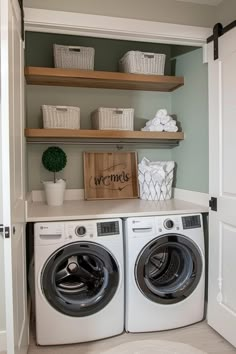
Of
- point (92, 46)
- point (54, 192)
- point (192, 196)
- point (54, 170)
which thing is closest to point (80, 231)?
point (54, 192)

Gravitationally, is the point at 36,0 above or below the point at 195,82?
above

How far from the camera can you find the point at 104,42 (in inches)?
120

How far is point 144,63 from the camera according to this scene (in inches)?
107

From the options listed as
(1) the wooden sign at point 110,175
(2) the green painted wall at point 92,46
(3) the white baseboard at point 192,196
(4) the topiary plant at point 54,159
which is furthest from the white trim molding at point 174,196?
(2) the green painted wall at point 92,46

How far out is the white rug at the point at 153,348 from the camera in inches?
83.0

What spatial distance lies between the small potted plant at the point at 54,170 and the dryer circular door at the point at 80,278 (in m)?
0.61

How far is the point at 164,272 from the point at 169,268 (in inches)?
2.0

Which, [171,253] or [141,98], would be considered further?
[141,98]

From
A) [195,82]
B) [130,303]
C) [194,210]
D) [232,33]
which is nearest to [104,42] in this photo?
[195,82]

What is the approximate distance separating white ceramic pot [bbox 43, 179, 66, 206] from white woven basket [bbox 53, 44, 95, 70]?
3.27ft

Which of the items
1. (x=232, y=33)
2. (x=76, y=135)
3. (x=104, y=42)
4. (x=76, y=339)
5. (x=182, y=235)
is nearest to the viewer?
(x=232, y=33)

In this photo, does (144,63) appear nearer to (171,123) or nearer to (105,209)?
(171,123)

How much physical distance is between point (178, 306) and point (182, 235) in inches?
21.6

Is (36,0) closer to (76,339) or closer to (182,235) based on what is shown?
(182,235)
